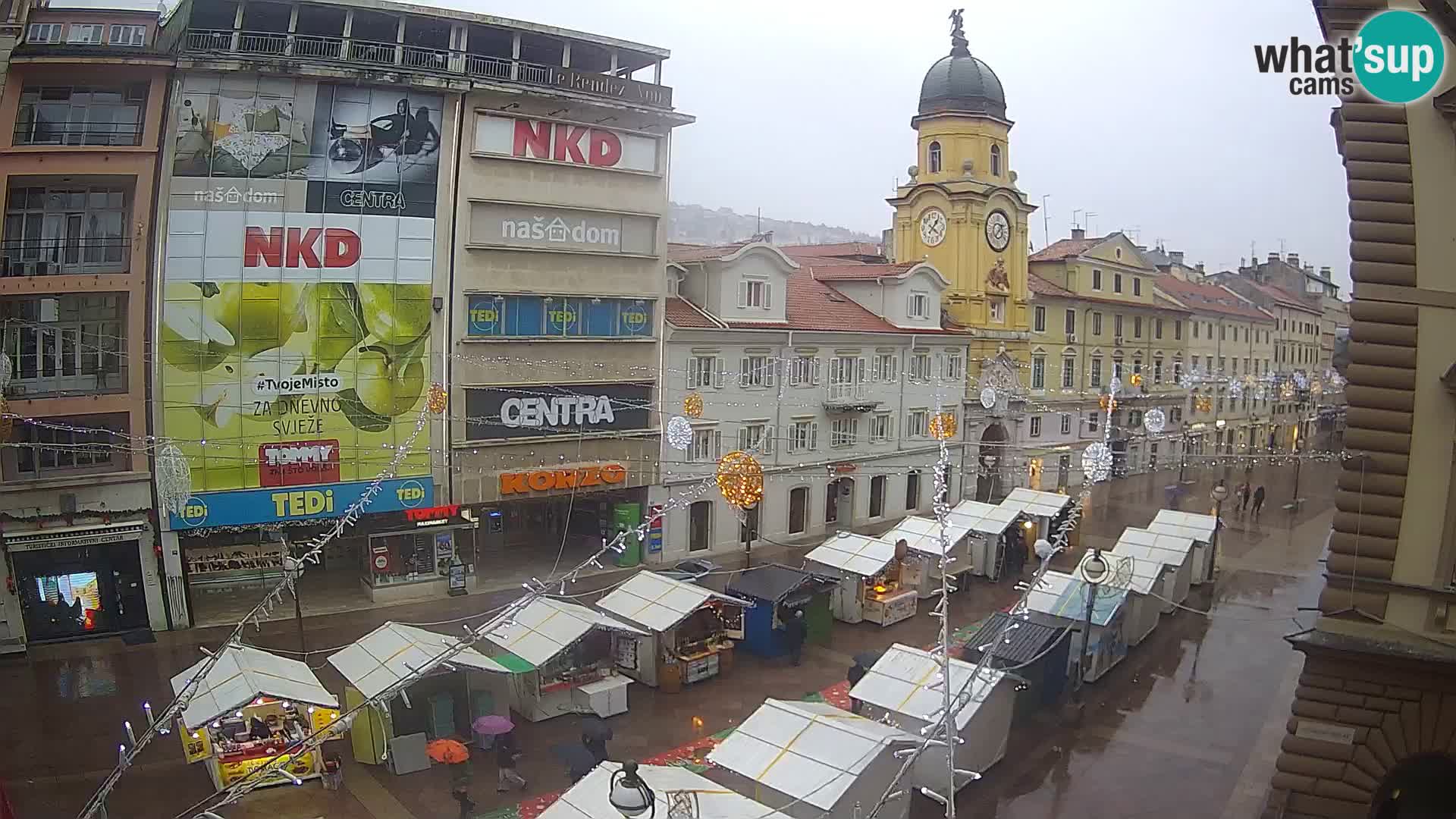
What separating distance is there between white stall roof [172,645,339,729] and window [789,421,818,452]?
19004 millimetres

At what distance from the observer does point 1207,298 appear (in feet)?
189

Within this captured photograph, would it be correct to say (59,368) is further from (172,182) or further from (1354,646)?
(1354,646)

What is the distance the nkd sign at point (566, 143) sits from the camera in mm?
25141

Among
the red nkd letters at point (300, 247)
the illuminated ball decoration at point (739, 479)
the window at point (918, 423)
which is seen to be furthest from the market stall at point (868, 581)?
the red nkd letters at point (300, 247)

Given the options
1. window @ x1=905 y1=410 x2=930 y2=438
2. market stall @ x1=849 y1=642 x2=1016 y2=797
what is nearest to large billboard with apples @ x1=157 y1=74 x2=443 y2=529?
market stall @ x1=849 y1=642 x2=1016 y2=797

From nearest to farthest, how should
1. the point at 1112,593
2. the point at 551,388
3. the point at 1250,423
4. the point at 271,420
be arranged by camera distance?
1. the point at 1112,593
2. the point at 271,420
3. the point at 551,388
4. the point at 1250,423

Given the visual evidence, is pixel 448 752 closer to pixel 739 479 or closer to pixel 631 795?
pixel 739 479

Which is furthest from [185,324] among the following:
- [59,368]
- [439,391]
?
[439,391]

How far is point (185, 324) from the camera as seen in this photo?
22.3m

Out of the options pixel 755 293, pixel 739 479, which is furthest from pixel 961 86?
pixel 739 479

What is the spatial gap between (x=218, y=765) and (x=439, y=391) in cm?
1099

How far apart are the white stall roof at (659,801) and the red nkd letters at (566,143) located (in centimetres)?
1807

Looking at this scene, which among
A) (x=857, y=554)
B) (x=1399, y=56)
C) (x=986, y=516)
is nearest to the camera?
(x=1399, y=56)

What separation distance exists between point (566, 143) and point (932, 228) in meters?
18.6
